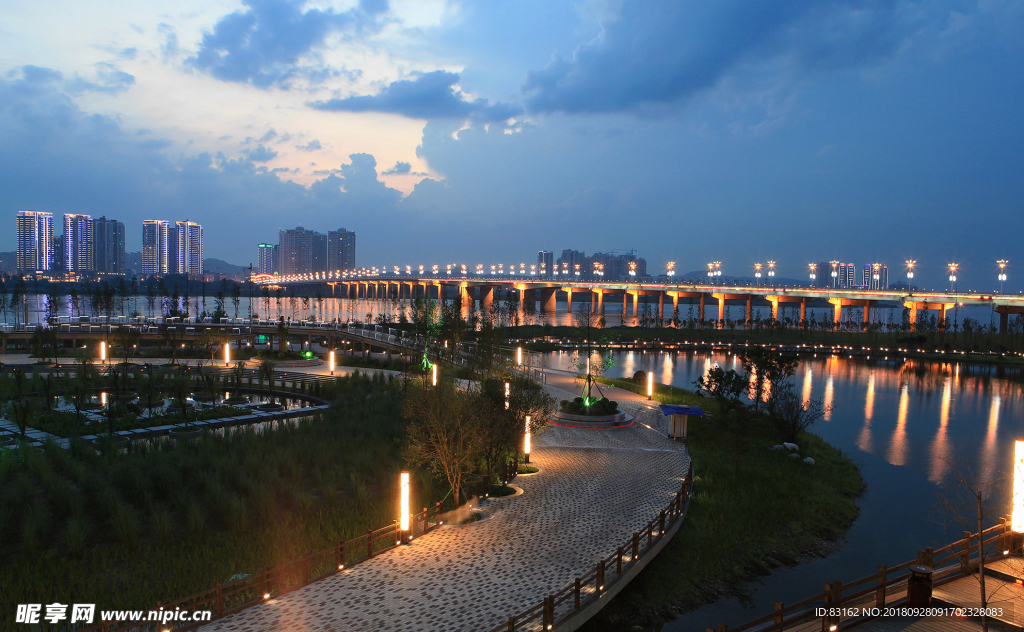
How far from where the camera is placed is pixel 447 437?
46.0ft

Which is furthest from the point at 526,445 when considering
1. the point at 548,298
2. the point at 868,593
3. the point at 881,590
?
the point at 548,298

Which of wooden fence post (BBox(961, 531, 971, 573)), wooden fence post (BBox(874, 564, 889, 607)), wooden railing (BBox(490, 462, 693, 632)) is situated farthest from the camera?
wooden fence post (BBox(961, 531, 971, 573))

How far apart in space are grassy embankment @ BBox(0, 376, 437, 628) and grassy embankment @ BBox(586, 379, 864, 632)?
19.2ft

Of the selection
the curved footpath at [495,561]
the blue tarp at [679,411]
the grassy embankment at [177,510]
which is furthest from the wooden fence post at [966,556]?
the blue tarp at [679,411]

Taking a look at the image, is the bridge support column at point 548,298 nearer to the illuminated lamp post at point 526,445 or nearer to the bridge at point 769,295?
the bridge at point 769,295

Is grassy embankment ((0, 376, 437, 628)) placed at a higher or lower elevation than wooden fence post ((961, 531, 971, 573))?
lower

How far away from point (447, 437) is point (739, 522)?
302 inches

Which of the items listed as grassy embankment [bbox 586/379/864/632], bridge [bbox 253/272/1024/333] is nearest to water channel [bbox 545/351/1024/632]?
grassy embankment [bbox 586/379/864/632]

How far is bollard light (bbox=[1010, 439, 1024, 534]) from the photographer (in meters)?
9.75

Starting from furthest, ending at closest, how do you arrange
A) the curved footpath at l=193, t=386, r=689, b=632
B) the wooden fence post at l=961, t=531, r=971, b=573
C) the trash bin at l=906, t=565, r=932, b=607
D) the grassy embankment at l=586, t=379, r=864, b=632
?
1. the grassy embankment at l=586, t=379, r=864, b=632
2. the wooden fence post at l=961, t=531, r=971, b=573
3. the trash bin at l=906, t=565, r=932, b=607
4. the curved footpath at l=193, t=386, r=689, b=632

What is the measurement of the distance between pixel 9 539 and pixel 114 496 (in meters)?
1.81

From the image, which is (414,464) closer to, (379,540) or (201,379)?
(379,540)

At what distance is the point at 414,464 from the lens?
1666 cm

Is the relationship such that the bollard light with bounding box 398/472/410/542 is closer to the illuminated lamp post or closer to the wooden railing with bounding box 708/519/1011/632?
the illuminated lamp post
